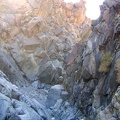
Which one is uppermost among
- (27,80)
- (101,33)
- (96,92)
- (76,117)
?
(101,33)

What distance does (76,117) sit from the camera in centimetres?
3300

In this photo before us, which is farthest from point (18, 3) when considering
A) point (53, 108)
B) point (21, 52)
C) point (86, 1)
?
point (53, 108)

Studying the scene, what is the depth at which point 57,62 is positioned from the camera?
61406 millimetres

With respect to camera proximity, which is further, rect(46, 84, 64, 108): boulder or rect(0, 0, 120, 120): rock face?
rect(46, 84, 64, 108): boulder

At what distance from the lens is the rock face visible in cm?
2855

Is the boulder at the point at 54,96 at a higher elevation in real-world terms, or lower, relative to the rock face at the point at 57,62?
lower

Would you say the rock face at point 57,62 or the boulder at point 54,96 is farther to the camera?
the boulder at point 54,96

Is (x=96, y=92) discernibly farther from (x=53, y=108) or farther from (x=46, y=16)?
(x=46, y=16)

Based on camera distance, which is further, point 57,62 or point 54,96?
point 57,62

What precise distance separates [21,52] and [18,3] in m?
14.7

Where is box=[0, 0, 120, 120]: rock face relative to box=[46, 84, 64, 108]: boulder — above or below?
above

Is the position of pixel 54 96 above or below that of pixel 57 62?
below

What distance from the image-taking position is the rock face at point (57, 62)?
93.7ft

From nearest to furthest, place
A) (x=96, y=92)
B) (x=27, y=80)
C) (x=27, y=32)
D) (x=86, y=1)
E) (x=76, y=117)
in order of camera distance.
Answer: (x=96, y=92)
(x=76, y=117)
(x=27, y=80)
(x=27, y=32)
(x=86, y=1)
